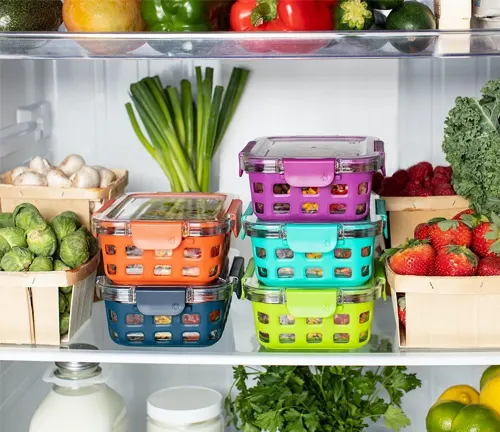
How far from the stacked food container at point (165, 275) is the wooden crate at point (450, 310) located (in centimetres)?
35

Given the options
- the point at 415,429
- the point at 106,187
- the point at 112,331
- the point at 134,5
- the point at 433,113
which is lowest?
the point at 415,429

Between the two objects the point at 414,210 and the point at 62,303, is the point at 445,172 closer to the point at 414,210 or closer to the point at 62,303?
the point at 414,210

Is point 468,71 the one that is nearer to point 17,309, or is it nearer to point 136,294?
point 136,294

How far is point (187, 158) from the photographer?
2242mm

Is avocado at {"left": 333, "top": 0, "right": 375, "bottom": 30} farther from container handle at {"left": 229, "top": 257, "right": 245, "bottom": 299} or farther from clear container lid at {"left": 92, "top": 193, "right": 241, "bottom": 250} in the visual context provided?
container handle at {"left": 229, "top": 257, "right": 245, "bottom": 299}

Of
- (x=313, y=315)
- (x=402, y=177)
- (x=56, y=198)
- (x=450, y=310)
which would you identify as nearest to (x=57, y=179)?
(x=56, y=198)

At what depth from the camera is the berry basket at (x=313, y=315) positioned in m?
1.78

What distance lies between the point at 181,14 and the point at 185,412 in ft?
2.75

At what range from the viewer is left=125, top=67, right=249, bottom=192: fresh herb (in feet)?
7.22

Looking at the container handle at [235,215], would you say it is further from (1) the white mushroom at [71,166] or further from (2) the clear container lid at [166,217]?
(1) the white mushroom at [71,166]

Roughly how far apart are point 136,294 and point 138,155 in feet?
2.06

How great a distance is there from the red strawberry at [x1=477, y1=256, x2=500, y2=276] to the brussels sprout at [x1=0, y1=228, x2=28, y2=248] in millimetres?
900

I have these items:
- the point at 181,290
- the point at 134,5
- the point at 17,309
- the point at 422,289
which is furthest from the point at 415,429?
the point at 134,5

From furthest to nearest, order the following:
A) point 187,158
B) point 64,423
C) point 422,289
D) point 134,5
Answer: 1. point 187,158
2. point 64,423
3. point 134,5
4. point 422,289
